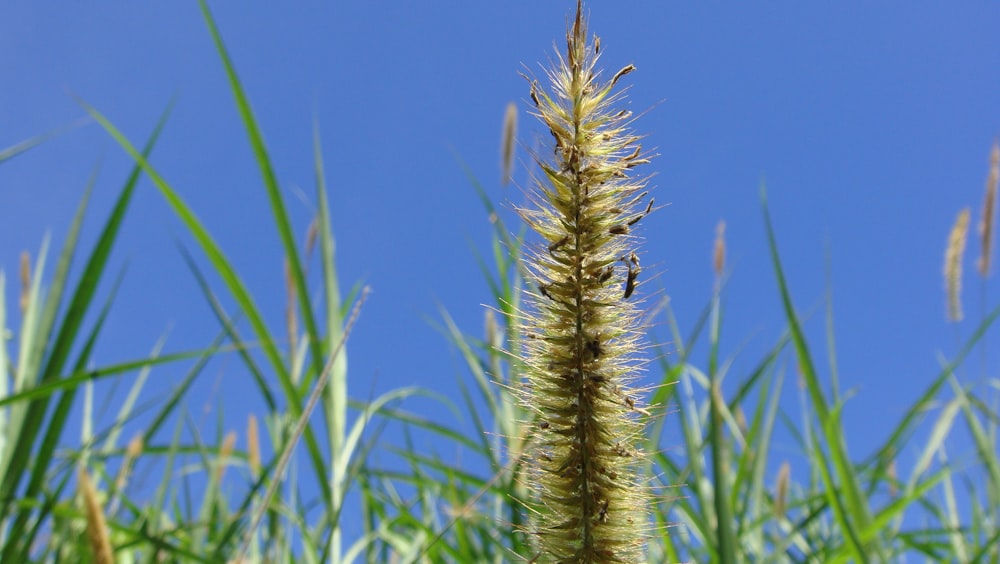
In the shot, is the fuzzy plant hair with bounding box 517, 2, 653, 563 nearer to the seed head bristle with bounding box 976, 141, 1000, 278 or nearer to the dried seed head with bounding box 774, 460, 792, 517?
the dried seed head with bounding box 774, 460, 792, 517

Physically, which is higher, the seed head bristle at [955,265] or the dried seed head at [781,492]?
the seed head bristle at [955,265]

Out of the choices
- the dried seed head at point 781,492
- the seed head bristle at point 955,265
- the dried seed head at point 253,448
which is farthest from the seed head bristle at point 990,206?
the dried seed head at point 253,448

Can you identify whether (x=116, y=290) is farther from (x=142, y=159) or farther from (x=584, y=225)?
(x=584, y=225)

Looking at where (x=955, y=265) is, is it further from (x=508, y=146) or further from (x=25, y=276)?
(x=25, y=276)

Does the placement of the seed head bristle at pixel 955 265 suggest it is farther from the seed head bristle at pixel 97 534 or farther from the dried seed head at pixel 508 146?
the seed head bristle at pixel 97 534

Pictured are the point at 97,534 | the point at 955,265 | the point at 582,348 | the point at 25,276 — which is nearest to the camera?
the point at 582,348

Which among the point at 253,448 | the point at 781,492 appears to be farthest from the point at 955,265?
the point at 253,448
